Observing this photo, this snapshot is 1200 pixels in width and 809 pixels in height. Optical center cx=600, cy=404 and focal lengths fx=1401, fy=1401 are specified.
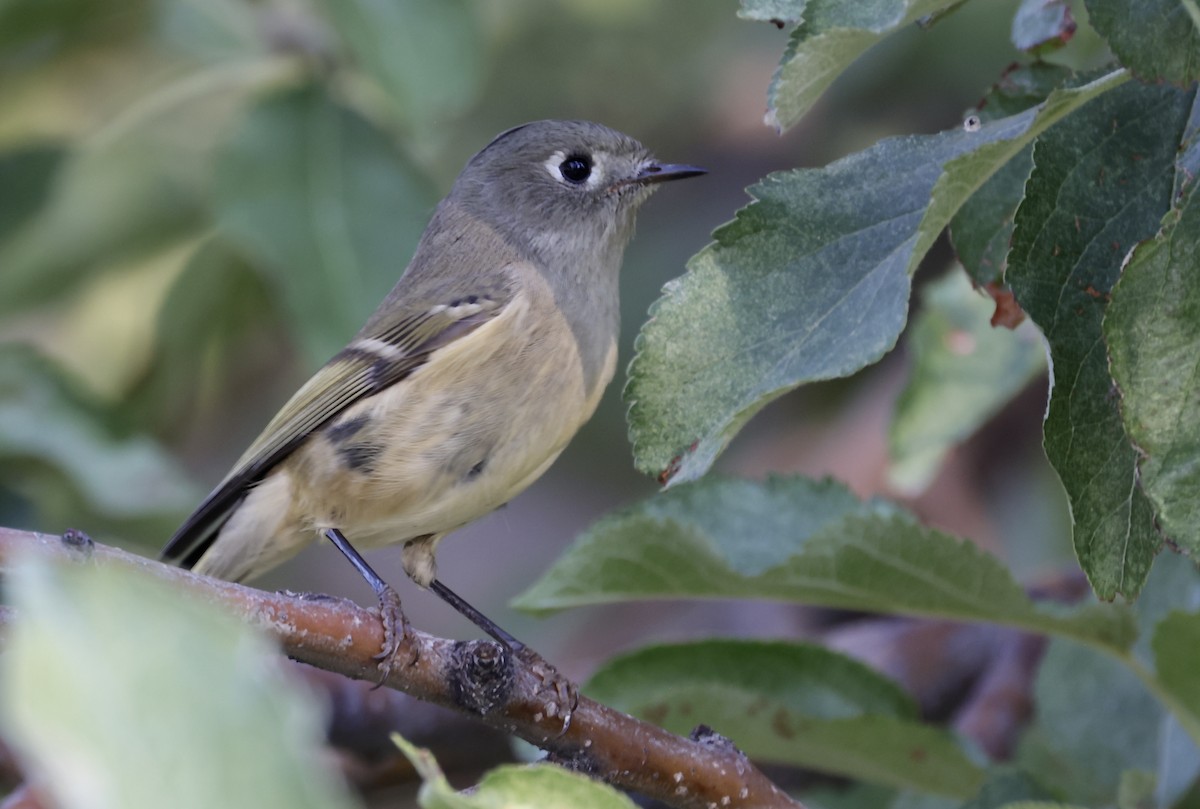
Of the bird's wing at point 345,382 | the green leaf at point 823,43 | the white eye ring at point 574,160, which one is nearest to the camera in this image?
the green leaf at point 823,43

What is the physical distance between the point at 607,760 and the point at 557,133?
1813 mm

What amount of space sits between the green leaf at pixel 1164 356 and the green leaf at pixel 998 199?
16.9 inches

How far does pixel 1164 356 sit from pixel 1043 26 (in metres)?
0.62

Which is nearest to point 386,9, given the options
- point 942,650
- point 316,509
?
point 316,509

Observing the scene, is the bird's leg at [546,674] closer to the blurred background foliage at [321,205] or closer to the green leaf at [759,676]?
the green leaf at [759,676]

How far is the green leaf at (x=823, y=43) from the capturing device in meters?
1.35

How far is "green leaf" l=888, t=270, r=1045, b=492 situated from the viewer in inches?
113

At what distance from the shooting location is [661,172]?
9.82 ft

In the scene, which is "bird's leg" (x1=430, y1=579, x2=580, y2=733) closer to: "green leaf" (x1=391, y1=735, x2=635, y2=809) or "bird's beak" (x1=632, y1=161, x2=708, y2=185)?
"green leaf" (x1=391, y1=735, x2=635, y2=809)

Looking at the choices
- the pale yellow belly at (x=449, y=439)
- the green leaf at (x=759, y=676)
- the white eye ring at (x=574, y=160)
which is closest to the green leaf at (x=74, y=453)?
the pale yellow belly at (x=449, y=439)

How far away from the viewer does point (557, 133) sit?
3.14 metres

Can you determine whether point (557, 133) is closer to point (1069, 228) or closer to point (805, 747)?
point (805, 747)

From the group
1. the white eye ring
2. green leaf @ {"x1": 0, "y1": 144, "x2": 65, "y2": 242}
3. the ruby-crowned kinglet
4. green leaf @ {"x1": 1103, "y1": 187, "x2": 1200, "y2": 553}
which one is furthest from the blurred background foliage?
green leaf @ {"x1": 1103, "y1": 187, "x2": 1200, "y2": 553}

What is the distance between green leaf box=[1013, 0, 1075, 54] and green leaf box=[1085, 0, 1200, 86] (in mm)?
440
